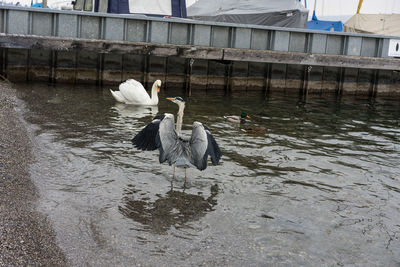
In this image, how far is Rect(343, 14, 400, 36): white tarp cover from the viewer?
39562mm

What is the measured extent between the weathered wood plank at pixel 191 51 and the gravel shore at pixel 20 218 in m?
9.83

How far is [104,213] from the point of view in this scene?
7332 millimetres

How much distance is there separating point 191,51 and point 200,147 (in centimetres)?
1304

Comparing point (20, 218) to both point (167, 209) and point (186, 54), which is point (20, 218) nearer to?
point (167, 209)

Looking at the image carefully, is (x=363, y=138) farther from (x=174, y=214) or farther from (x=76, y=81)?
(x=76, y=81)

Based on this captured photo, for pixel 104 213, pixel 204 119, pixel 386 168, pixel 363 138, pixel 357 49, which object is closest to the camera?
pixel 104 213

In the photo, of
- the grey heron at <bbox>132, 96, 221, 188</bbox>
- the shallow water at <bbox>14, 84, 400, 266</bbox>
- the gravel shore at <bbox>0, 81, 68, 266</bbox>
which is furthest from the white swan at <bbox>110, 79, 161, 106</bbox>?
the grey heron at <bbox>132, 96, 221, 188</bbox>

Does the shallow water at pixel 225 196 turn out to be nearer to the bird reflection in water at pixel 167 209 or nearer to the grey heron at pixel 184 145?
the bird reflection in water at pixel 167 209

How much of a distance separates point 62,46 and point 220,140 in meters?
9.82

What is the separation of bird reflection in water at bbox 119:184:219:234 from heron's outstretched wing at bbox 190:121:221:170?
616 mm

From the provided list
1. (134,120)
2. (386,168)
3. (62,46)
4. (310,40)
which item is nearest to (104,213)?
(386,168)

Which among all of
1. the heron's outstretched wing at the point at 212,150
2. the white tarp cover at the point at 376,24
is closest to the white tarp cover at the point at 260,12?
the white tarp cover at the point at 376,24

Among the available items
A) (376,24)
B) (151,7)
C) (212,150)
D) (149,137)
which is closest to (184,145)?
(212,150)

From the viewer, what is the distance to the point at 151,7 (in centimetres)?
2647
